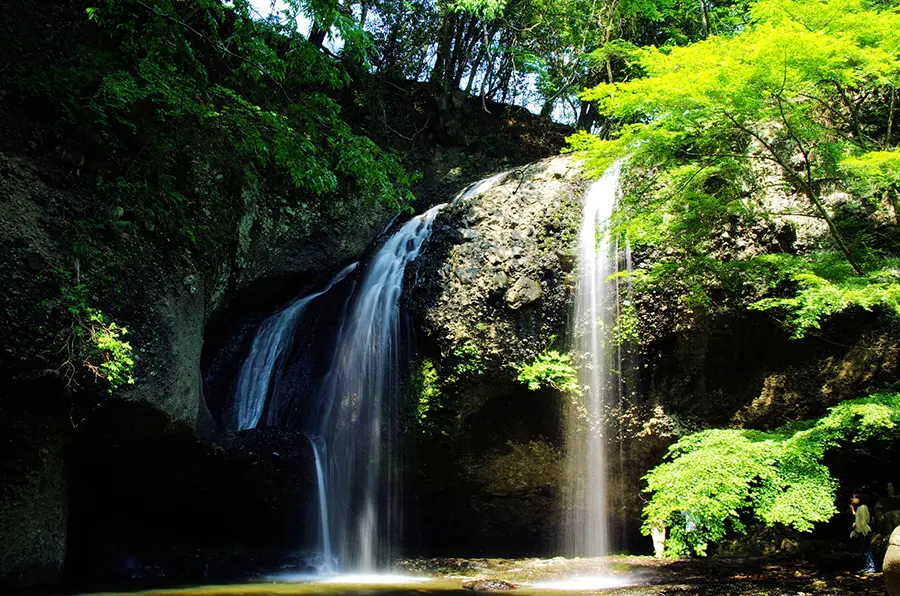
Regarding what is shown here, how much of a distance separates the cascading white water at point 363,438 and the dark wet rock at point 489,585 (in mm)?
2452

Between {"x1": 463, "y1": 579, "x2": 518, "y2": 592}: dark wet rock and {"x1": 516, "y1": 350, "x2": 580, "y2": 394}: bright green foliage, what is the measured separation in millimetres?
3074

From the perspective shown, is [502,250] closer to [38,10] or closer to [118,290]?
[118,290]

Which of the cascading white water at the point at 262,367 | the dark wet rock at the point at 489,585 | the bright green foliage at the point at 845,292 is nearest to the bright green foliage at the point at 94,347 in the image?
the cascading white water at the point at 262,367

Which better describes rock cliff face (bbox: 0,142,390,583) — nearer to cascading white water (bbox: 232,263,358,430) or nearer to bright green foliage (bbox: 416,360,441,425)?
cascading white water (bbox: 232,263,358,430)

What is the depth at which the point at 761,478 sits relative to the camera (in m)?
6.29

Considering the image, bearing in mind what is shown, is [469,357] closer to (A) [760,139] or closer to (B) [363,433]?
(B) [363,433]

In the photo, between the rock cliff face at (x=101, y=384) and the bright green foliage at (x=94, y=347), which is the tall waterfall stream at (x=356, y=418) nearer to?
the rock cliff face at (x=101, y=384)

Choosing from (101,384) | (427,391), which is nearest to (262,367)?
(427,391)

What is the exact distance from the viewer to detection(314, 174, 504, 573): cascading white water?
1016 centimetres

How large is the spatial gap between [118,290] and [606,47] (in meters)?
11.4

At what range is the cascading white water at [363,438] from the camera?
1016cm

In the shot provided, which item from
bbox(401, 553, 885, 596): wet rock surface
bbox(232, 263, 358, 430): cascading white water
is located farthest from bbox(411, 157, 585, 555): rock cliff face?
bbox(232, 263, 358, 430): cascading white water

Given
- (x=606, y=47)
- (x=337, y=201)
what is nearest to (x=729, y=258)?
(x=606, y=47)

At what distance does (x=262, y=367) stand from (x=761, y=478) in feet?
29.3
